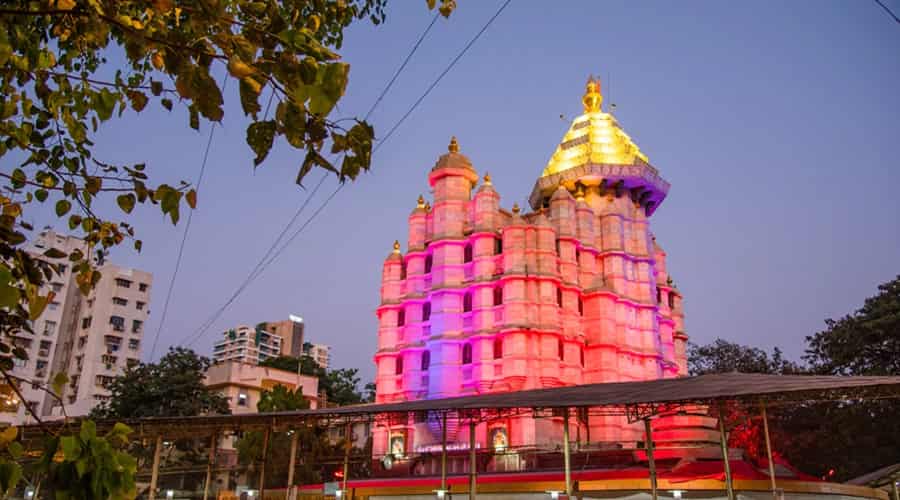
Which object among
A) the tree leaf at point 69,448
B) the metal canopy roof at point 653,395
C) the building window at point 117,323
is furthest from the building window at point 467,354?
the tree leaf at point 69,448

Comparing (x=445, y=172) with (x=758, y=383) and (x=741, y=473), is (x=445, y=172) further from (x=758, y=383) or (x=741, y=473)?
(x=758, y=383)

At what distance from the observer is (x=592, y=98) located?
170 feet

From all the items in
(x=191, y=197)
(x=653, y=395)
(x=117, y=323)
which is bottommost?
(x=191, y=197)

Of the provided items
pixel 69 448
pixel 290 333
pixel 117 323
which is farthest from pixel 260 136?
pixel 290 333

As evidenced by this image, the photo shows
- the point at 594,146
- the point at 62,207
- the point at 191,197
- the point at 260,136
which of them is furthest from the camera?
the point at 594,146

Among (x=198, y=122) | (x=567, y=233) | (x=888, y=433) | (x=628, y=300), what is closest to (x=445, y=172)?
(x=567, y=233)

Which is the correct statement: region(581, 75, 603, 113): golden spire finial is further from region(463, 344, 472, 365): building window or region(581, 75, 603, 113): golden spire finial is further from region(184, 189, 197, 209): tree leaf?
region(184, 189, 197, 209): tree leaf

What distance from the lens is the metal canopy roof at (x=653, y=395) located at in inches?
623

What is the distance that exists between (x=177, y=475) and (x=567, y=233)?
83.6 ft

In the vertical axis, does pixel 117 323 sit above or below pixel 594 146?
below

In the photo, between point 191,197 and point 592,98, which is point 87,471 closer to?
point 191,197

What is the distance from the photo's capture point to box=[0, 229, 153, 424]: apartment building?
55.5 meters

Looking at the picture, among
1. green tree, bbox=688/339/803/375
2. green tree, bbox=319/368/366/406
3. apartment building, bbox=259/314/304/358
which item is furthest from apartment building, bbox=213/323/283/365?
green tree, bbox=688/339/803/375

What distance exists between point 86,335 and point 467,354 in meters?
34.1
